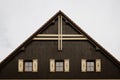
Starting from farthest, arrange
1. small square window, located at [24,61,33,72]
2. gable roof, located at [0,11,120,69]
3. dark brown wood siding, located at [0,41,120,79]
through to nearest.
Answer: small square window, located at [24,61,33,72]
gable roof, located at [0,11,120,69]
dark brown wood siding, located at [0,41,120,79]

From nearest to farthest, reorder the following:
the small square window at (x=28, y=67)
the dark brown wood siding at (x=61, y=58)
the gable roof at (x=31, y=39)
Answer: the dark brown wood siding at (x=61, y=58), the gable roof at (x=31, y=39), the small square window at (x=28, y=67)

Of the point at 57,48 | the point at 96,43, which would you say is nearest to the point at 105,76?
the point at 96,43

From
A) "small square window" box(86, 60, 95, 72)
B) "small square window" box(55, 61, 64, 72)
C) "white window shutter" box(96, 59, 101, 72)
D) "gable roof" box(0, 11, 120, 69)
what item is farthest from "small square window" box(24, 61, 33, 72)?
"white window shutter" box(96, 59, 101, 72)

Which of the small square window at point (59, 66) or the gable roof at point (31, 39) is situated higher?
the gable roof at point (31, 39)

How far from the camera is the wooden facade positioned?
3316cm

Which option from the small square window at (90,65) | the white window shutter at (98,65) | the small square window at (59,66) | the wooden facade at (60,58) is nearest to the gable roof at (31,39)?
the wooden facade at (60,58)

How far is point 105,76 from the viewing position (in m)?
33.1

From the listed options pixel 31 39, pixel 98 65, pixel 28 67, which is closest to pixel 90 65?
pixel 98 65

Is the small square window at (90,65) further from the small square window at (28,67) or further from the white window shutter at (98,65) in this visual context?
the small square window at (28,67)

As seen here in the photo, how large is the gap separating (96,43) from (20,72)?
25.3ft

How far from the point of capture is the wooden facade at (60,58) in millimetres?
33156

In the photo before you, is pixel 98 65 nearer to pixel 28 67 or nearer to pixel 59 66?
pixel 59 66

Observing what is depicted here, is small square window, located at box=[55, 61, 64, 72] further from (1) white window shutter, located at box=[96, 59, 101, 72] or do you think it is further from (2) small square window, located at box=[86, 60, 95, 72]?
(1) white window shutter, located at box=[96, 59, 101, 72]

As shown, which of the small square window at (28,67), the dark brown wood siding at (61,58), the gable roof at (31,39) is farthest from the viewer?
the small square window at (28,67)
